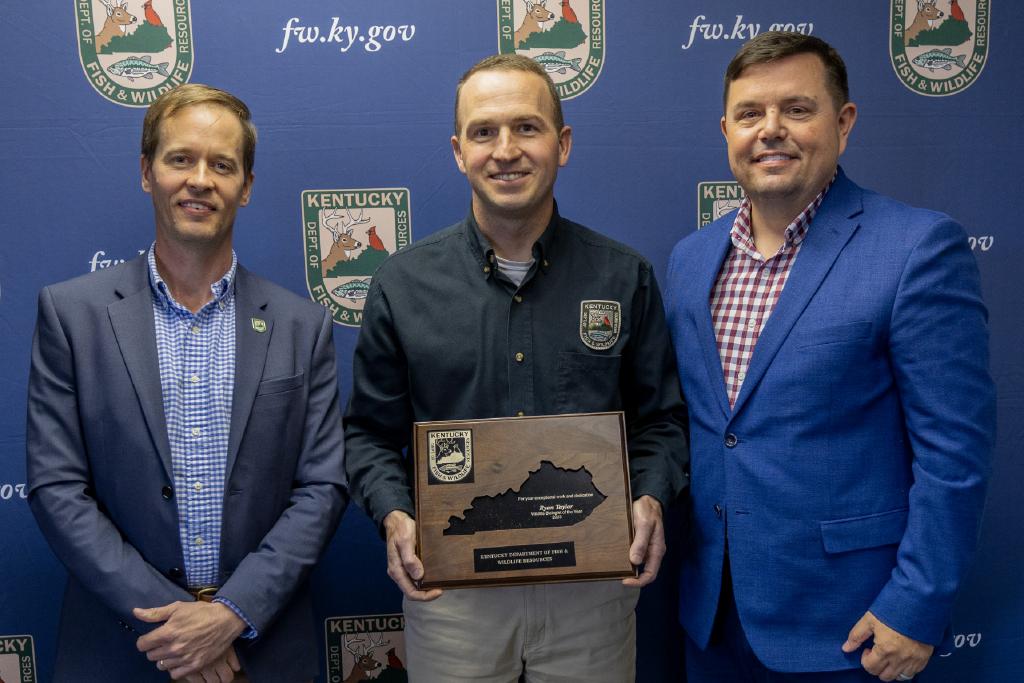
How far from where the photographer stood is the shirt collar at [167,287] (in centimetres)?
172

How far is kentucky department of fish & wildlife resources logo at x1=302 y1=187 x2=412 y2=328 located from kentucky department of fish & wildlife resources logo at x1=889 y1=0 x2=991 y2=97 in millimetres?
1462

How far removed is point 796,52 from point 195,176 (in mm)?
1264

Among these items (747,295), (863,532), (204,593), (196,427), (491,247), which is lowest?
(204,593)

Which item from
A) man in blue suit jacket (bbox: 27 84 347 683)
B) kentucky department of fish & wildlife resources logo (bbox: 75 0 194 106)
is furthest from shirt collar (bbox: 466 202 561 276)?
kentucky department of fish & wildlife resources logo (bbox: 75 0 194 106)

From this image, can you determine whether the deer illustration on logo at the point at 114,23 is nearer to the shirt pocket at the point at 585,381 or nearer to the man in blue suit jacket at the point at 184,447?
the man in blue suit jacket at the point at 184,447

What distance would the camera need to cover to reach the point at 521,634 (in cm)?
170

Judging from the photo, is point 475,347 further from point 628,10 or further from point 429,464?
point 628,10

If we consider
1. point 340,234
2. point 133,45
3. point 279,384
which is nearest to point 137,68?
point 133,45

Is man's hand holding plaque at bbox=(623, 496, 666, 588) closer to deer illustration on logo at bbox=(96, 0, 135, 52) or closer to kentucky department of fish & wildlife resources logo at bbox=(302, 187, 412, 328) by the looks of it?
kentucky department of fish & wildlife resources logo at bbox=(302, 187, 412, 328)

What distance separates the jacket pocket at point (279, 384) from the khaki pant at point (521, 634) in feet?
1.79

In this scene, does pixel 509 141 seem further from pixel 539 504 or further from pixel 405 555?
pixel 405 555

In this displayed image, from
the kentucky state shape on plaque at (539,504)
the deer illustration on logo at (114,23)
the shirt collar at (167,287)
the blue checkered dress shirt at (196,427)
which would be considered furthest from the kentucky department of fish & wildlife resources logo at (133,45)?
the kentucky state shape on plaque at (539,504)

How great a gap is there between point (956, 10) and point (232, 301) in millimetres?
2128

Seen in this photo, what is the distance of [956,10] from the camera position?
2309 mm
